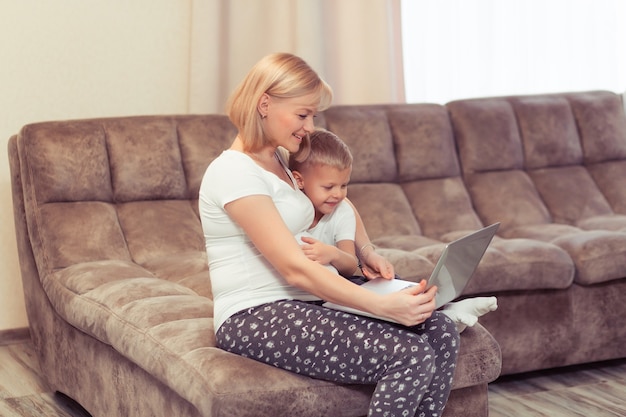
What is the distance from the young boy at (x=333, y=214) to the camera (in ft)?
7.37

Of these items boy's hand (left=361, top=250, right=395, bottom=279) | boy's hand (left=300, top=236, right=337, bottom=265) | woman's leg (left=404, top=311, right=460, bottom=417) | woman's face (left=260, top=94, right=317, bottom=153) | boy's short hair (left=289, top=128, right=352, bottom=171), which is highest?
woman's face (left=260, top=94, right=317, bottom=153)

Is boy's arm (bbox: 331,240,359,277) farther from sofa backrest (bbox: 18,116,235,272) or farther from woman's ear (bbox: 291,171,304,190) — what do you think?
sofa backrest (bbox: 18,116,235,272)

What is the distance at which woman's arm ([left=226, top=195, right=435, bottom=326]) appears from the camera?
200cm

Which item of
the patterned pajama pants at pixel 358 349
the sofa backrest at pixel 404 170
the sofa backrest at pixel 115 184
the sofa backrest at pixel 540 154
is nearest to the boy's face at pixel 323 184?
the patterned pajama pants at pixel 358 349

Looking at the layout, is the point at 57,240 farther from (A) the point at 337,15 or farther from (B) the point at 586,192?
(B) the point at 586,192

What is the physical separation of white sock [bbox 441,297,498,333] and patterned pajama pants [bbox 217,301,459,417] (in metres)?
0.08

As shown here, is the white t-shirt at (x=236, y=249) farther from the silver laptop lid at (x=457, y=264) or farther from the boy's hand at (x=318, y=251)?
the silver laptop lid at (x=457, y=264)

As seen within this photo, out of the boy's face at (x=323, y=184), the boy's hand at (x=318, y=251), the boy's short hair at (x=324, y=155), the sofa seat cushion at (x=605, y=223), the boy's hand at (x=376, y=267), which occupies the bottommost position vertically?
the sofa seat cushion at (x=605, y=223)

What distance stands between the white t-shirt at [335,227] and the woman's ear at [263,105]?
1.11 feet

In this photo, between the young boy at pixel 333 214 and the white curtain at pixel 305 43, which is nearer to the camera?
the young boy at pixel 333 214

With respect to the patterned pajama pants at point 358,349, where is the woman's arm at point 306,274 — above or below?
above

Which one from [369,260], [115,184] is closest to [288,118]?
[369,260]

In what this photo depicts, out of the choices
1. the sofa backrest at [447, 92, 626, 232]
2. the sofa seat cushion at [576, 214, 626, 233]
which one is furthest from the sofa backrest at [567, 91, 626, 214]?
the sofa seat cushion at [576, 214, 626, 233]

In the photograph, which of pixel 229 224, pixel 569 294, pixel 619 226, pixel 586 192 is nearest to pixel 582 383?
pixel 569 294
